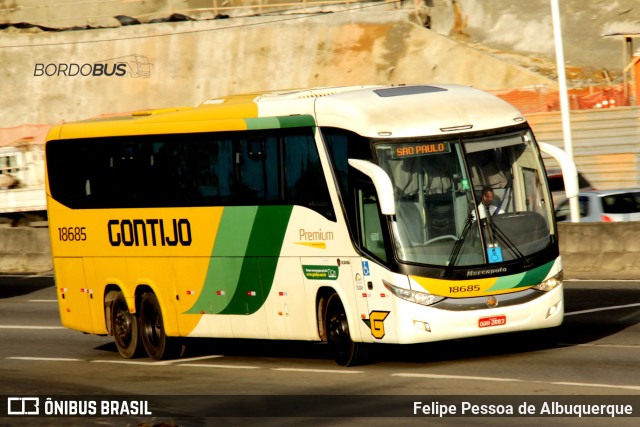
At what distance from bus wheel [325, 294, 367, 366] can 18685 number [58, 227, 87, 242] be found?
555cm

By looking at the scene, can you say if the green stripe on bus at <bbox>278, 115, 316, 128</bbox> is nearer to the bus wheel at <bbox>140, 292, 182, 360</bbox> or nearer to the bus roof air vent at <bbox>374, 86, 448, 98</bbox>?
the bus roof air vent at <bbox>374, 86, 448, 98</bbox>

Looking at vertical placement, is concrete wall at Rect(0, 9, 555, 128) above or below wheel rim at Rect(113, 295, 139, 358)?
above

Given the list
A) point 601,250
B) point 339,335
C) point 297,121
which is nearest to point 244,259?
point 339,335

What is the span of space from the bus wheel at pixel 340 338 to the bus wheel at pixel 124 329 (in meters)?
4.36

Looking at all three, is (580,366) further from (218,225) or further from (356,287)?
(218,225)

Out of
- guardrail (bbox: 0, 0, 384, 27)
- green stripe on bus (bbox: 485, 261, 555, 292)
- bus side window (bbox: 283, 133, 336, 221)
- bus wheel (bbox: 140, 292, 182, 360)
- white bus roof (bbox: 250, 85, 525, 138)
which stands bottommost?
bus wheel (bbox: 140, 292, 182, 360)

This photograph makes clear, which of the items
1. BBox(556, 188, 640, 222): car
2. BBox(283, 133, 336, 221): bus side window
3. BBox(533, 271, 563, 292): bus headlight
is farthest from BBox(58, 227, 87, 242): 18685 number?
BBox(556, 188, 640, 222): car

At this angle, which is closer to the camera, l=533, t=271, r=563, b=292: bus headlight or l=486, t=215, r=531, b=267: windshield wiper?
l=486, t=215, r=531, b=267: windshield wiper

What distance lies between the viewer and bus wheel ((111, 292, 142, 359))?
19.7 m

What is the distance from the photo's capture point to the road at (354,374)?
12594mm

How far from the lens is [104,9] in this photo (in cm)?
5562

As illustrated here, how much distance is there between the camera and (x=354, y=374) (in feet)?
50.3

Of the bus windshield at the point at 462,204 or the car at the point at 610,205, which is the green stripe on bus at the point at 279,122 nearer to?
the bus windshield at the point at 462,204

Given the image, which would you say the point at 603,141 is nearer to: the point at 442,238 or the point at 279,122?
the point at 279,122
